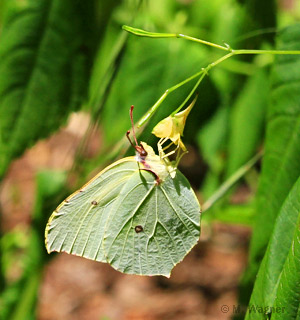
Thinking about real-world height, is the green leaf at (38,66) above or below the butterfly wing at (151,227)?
above

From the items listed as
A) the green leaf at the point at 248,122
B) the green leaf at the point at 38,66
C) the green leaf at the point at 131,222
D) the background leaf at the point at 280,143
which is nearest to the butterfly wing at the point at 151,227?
the green leaf at the point at 131,222

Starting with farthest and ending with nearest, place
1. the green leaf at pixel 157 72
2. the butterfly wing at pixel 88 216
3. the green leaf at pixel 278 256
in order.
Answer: the green leaf at pixel 157 72, the butterfly wing at pixel 88 216, the green leaf at pixel 278 256

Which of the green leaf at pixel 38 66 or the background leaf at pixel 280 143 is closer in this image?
the background leaf at pixel 280 143

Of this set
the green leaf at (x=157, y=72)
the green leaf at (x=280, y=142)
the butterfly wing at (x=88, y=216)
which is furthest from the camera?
the green leaf at (x=157, y=72)

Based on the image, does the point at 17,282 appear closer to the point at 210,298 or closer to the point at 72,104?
the point at 72,104

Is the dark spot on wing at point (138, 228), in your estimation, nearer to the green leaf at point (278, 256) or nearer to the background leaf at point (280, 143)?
the background leaf at point (280, 143)

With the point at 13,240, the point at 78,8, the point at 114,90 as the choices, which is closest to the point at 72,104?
the point at 78,8
